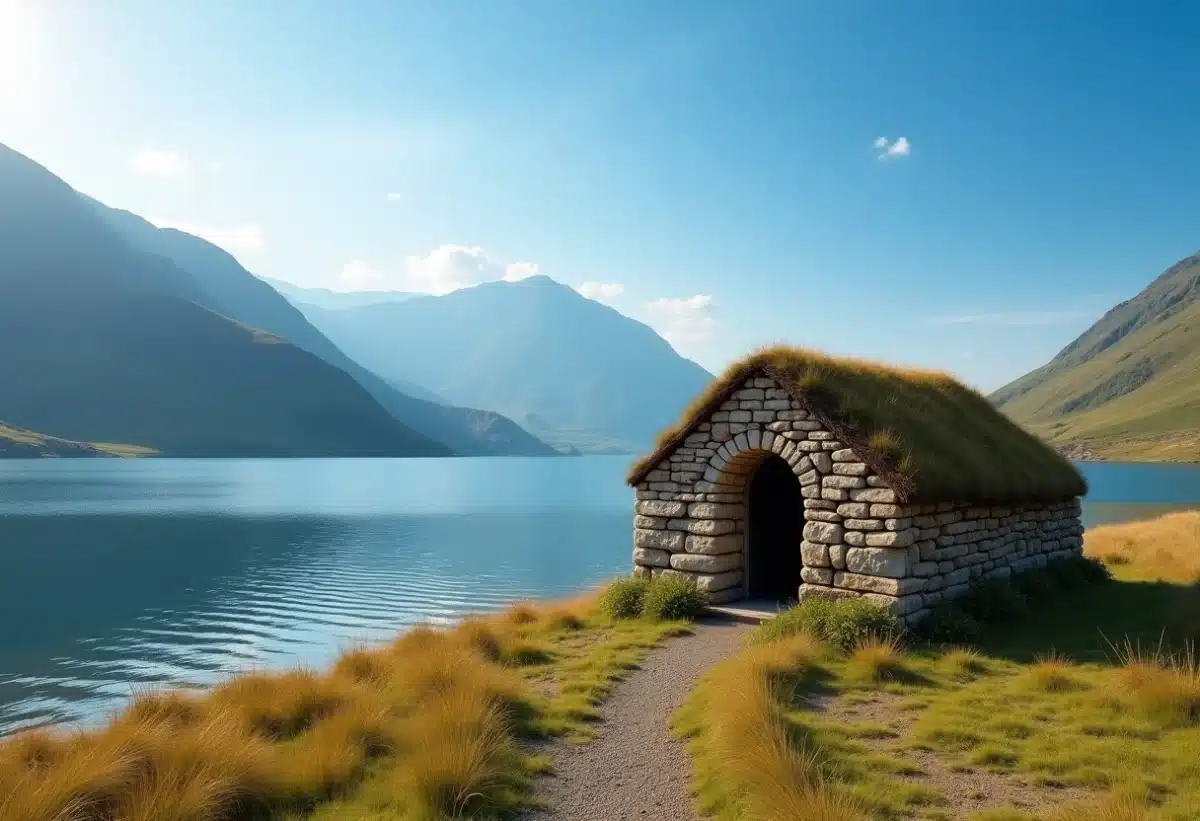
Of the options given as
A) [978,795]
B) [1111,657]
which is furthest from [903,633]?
[978,795]

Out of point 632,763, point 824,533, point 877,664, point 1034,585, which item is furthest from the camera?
point 1034,585

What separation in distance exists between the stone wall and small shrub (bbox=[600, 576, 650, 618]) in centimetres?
57

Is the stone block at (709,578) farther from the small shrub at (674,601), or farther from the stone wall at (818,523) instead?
the small shrub at (674,601)

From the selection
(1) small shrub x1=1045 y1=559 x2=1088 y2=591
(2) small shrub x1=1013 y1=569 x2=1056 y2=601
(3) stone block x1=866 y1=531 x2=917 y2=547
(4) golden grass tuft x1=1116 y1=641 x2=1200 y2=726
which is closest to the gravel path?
(3) stone block x1=866 y1=531 x2=917 y2=547

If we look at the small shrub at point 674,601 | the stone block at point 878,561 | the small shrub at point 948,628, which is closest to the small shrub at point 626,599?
the small shrub at point 674,601

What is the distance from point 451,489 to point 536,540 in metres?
44.8

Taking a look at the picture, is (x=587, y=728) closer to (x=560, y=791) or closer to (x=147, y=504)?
(x=560, y=791)

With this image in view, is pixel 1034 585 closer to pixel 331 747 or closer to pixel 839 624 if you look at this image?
pixel 839 624

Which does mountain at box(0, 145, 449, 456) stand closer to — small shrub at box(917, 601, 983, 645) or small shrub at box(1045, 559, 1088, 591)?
small shrub at box(1045, 559, 1088, 591)

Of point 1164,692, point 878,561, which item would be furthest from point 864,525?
point 1164,692

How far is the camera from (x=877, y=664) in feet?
33.7

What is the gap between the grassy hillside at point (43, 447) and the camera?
131 m

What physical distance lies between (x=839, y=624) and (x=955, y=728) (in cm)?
385

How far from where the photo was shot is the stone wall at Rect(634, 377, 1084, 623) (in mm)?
12461
